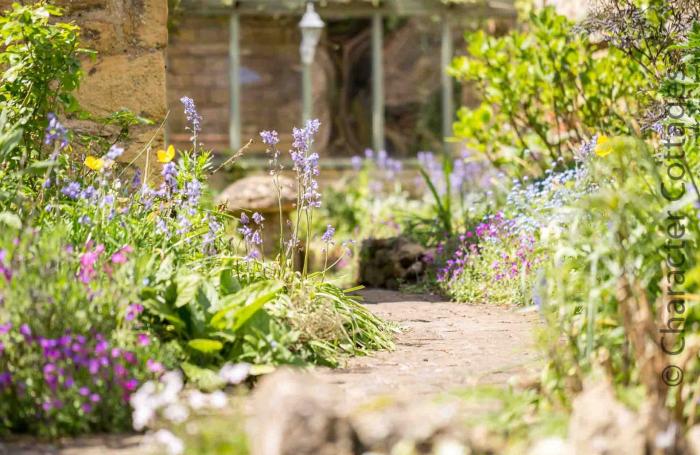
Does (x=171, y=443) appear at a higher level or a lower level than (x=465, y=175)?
lower

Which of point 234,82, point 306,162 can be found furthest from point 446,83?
point 306,162

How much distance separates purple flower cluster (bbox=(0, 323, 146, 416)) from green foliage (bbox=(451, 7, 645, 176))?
4777 mm

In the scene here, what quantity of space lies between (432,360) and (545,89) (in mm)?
4050

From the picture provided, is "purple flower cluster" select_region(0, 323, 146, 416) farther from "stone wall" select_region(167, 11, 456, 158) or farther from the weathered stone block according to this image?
"stone wall" select_region(167, 11, 456, 158)

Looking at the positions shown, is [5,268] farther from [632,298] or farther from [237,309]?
[632,298]

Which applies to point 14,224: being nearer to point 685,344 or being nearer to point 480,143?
point 685,344

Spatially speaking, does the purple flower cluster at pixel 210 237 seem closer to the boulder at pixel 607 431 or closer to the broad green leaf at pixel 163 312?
the broad green leaf at pixel 163 312

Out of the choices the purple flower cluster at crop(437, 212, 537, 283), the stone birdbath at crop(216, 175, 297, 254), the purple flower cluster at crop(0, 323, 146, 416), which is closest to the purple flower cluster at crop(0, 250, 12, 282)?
the purple flower cluster at crop(0, 323, 146, 416)

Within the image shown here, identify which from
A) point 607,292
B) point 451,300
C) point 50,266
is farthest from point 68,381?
point 451,300

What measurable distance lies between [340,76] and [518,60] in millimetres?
4934

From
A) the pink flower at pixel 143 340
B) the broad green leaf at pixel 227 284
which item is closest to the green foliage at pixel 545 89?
the broad green leaf at pixel 227 284

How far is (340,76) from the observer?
12.4 meters

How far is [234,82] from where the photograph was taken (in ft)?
39.5

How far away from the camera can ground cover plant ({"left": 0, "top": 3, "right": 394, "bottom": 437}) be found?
10.5 feet
